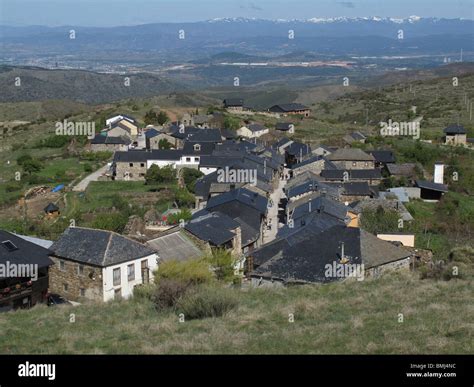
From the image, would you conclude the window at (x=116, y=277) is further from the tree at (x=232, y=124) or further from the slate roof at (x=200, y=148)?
the tree at (x=232, y=124)

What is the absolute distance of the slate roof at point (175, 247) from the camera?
24203 mm

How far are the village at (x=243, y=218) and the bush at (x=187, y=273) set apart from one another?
1677 mm

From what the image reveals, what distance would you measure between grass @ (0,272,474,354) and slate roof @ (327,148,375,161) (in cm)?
3482

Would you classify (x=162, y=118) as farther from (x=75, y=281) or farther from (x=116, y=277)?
(x=116, y=277)

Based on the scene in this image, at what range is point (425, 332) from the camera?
11367 mm

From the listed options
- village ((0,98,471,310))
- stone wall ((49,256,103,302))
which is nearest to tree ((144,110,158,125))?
village ((0,98,471,310))

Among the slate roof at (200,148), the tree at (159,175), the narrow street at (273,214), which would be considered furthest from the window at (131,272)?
the slate roof at (200,148)

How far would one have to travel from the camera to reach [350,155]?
171 ft

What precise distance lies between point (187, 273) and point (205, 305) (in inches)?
214

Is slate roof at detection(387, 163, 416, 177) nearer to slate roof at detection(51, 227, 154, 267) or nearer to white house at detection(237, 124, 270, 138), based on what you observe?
white house at detection(237, 124, 270, 138)

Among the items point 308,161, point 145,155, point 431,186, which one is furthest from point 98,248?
point 308,161
